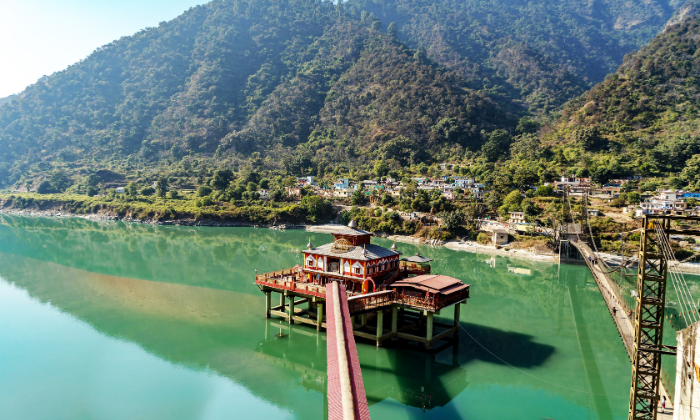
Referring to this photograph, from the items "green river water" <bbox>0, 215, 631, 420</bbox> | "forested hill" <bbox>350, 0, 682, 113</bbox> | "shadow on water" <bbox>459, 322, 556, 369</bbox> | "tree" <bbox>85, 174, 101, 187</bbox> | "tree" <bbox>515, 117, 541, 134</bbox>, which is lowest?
"green river water" <bbox>0, 215, 631, 420</bbox>

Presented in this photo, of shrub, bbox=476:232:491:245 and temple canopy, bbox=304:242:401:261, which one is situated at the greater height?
temple canopy, bbox=304:242:401:261

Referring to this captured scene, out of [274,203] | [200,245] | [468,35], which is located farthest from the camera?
[468,35]

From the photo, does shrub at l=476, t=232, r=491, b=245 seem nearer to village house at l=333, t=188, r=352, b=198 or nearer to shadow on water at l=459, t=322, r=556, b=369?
shadow on water at l=459, t=322, r=556, b=369

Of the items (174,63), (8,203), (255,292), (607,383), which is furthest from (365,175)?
(174,63)

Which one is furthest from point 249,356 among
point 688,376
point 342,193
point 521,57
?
point 521,57

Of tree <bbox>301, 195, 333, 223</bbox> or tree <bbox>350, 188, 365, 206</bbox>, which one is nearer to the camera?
tree <bbox>301, 195, 333, 223</bbox>

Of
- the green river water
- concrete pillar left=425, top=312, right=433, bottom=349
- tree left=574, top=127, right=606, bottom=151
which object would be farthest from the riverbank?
tree left=574, top=127, right=606, bottom=151

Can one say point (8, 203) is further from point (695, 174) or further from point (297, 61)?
point (695, 174)

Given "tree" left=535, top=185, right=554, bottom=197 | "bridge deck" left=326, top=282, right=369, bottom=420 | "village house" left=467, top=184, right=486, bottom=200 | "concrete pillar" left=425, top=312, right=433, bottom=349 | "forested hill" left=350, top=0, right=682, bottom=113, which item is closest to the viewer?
"bridge deck" left=326, top=282, right=369, bottom=420
